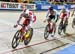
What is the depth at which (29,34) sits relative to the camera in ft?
38.1

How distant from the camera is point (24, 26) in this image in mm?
11086

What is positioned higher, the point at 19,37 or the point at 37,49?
the point at 19,37

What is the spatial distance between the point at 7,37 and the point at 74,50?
3.76 metres

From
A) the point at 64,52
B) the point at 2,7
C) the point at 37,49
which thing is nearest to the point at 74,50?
the point at 64,52

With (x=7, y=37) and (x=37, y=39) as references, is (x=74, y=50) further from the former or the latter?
(x=7, y=37)

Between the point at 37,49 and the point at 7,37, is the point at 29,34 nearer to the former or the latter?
the point at 37,49

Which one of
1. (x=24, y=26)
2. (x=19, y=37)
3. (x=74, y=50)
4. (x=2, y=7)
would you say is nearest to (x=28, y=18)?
(x=24, y=26)

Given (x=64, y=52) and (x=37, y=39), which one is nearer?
(x=64, y=52)

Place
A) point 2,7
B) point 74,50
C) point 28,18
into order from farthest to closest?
point 2,7 < point 74,50 < point 28,18

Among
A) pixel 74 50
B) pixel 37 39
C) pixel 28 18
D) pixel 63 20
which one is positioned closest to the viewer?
pixel 28 18

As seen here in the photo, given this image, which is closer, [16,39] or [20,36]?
[16,39]

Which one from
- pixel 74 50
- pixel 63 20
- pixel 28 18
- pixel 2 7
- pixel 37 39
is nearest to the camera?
pixel 28 18

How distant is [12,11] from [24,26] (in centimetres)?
1523

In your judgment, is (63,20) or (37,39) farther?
(63,20)
